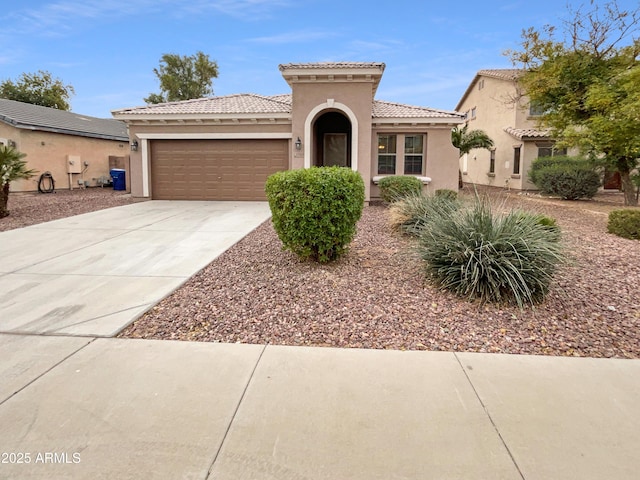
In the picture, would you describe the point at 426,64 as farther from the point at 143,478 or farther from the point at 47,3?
the point at 143,478

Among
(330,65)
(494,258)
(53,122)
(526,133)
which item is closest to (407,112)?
(330,65)

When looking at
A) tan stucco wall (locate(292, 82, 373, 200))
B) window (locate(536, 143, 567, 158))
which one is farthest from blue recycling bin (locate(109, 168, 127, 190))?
window (locate(536, 143, 567, 158))

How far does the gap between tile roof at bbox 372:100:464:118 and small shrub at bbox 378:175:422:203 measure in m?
2.64

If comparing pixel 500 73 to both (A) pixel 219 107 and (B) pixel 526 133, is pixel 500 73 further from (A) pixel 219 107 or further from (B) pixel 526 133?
(A) pixel 219 107

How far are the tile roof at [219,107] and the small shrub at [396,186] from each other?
4528 mm

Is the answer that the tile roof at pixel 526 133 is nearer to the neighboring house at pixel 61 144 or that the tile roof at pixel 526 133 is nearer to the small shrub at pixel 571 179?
the small shrub at pixel 571 179

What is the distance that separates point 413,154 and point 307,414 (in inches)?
562

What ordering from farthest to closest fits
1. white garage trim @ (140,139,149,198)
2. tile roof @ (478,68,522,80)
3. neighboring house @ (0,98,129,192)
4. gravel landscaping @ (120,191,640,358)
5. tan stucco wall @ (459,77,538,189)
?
tile roof @ (478,68,522,80), tan stucco wall @ (459,77,538,189), neighboring house @ (0,98,129,192), white garage trim @ (140,139,149,198), gravel landscaping @ (120,191,640,358)

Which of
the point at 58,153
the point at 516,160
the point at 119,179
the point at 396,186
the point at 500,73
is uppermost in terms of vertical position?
the point at 500,73

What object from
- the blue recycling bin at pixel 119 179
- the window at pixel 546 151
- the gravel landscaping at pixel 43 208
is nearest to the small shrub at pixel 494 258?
the gravel landscaping at pixel 43 208

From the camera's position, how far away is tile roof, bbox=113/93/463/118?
1542 centimetres

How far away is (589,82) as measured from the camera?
14.4 meters

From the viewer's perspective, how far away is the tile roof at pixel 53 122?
18.6 m

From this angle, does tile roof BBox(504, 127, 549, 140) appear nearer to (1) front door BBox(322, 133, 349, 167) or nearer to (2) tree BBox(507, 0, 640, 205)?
(2) tree BBox(507, 0, 640, 205)
